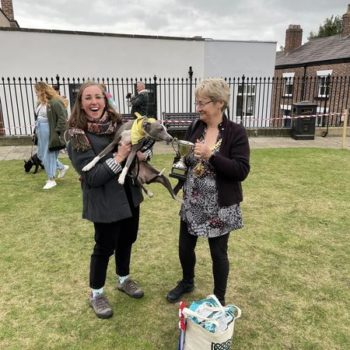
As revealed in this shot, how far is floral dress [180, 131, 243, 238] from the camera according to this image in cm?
250

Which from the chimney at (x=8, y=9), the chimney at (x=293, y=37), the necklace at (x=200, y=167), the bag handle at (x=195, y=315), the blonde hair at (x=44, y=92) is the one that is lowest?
the bag handle at (x=195, y=315)

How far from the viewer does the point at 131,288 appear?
3.10m

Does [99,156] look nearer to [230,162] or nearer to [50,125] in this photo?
[230,162]

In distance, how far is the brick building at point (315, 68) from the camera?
19.6 meters

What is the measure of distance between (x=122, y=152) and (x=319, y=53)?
78.3 feet

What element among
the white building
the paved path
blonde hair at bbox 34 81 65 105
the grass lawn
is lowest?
the grass lawn

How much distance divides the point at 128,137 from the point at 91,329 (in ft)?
4.96

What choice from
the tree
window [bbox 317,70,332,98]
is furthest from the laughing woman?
the tree

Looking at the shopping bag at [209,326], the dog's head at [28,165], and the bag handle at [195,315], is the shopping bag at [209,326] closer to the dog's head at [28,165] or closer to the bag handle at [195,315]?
the bag handle at [195,315]

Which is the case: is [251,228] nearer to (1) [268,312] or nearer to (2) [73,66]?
(1) [268,312]

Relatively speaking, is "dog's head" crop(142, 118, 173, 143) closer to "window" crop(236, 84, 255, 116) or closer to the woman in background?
the woman in background

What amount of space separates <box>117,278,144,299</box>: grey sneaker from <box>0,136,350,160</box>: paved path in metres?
6.16

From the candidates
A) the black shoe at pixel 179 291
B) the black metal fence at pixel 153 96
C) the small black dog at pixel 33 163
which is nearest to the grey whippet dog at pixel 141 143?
the black shoe at pixel 179 291

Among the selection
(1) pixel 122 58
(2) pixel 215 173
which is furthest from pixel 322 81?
(2) pixel 215 173
